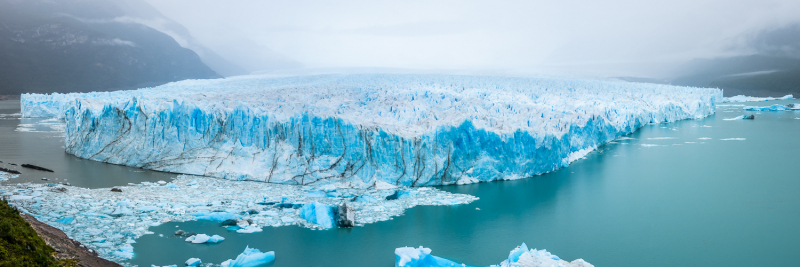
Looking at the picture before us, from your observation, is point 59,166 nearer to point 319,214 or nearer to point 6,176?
point 6,176

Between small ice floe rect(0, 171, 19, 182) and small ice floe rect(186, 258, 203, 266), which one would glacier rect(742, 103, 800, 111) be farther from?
small ice floe rect(0, 171, 19, 182)

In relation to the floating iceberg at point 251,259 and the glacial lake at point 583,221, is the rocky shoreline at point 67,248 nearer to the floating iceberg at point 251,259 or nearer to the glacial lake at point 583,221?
the glacial lake at point 583,221

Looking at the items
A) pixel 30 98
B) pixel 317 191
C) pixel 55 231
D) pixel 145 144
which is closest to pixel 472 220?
pixel 317 191

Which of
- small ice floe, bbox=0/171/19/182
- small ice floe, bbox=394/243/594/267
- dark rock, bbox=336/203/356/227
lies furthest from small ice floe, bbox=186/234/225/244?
small ice floe, bbox=0/171/19/182

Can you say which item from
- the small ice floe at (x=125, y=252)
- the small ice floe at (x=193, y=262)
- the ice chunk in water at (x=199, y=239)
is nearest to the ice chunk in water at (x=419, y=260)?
the small ice floe at (x=193, y=262)

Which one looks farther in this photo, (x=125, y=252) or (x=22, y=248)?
(x=125, y=252)

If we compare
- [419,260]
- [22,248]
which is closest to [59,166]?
[22,248]

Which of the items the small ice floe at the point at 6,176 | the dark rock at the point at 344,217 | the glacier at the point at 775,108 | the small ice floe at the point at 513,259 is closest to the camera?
the small ice floe at the point at 513,259
